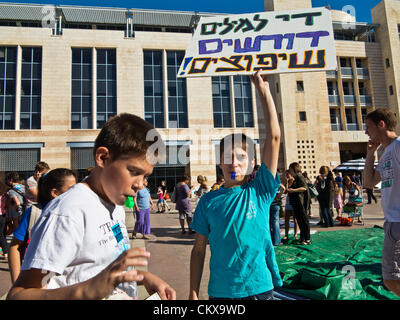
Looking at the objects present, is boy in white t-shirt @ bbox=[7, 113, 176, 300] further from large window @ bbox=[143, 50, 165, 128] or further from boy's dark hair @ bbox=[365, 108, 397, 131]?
large window @ bbox=[143, 50, 165, 128]

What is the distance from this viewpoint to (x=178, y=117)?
27250 millimetres

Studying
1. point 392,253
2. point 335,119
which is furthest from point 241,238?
point 335,119

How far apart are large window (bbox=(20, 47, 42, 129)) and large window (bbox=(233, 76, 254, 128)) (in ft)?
62.6

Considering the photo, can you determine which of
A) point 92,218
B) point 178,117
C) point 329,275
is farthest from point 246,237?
point 178,117

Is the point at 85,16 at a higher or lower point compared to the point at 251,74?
higher

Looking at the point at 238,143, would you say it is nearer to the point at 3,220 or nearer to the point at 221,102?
the point at 3,220

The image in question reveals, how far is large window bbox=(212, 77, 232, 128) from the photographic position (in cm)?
2788

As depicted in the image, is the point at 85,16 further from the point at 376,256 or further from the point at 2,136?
the point at 376,256

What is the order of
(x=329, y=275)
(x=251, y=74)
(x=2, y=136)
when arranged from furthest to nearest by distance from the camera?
1. (x=2, y=136)
2. (x=329, y=275)
3. (x=251, y=74)

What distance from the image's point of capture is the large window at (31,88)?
82.1 feet

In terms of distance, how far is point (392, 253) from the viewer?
7.59ft

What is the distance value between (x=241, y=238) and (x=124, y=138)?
103 centimetres

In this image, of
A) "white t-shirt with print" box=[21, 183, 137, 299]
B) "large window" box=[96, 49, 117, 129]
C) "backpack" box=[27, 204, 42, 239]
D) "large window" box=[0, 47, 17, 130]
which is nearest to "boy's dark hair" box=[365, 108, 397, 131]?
"white t-shirt with print" box=[21, 183, 137, 299]
